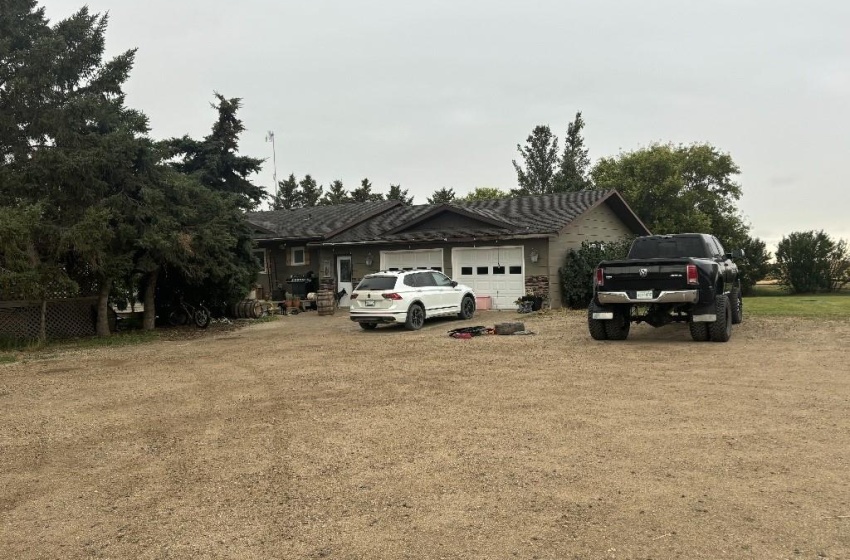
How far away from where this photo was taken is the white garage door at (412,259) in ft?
76.2

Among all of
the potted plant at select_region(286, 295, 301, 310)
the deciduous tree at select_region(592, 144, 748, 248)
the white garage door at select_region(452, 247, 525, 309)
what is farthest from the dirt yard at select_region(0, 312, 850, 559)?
the deciduous tree at select_region(592, 144, 748, 248)

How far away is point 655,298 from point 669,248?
2752mm

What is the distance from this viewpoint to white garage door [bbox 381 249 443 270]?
23219 millimetres

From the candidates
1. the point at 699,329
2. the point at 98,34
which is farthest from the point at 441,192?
the point at 699,329

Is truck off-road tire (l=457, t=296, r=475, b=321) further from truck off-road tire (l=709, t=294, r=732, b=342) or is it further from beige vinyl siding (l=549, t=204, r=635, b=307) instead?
truck off-road tire (l=709, t=294, r=732, b=342)

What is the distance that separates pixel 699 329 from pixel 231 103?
26133mm

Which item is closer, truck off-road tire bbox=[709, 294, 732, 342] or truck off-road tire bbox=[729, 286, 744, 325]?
truck off-road tire bbox=[709, 294, 732, 342]

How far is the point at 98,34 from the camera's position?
1634cm

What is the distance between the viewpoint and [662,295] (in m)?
11.7

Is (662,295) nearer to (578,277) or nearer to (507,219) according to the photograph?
(578,277)

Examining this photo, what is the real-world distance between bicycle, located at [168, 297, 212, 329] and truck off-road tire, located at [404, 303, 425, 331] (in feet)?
23.3

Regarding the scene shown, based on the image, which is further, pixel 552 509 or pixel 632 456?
pixel 632 456

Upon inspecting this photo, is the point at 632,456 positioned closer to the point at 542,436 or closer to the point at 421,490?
the point at 542,436

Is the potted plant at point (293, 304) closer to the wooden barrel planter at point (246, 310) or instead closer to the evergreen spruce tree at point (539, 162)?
the wooden barrel planter at point (246, 310)
